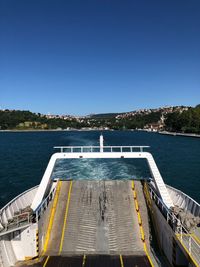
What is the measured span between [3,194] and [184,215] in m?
22.4

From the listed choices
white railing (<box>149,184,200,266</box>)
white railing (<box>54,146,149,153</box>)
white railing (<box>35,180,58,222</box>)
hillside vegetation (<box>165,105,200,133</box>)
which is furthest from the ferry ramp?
hillside vegetation (<box>165,105,200,133</box>)

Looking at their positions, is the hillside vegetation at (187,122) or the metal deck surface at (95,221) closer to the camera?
the metal deck surface at (95,221)

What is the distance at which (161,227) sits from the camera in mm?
14555

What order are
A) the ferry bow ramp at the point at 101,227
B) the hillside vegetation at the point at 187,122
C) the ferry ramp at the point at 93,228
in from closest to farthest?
the ferry bow ramp at the point at 101,227 < the ferry ramp at the point at 93,228 < the hillside vegetation at the point at 187,122

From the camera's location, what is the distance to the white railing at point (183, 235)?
10625 millimetres

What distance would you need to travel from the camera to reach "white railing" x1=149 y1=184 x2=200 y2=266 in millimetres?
10625

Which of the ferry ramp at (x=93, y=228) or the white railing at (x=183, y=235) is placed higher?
the white railing at (x=183, y=235)

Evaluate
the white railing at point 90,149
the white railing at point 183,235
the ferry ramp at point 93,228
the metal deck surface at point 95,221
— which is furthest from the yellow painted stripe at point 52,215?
the white railing at point 183,235

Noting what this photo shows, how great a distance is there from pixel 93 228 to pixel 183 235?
5.36m

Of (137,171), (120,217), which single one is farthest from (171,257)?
(137,171)

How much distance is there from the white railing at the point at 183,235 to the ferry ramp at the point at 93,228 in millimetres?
→ 2039

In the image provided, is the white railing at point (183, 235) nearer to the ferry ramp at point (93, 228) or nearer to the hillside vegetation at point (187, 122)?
the ferry ramp at point (93, 228)

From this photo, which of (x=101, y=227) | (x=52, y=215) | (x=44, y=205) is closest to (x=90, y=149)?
(x=52, y=215)

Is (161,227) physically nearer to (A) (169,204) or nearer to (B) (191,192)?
(A) (169,204)
